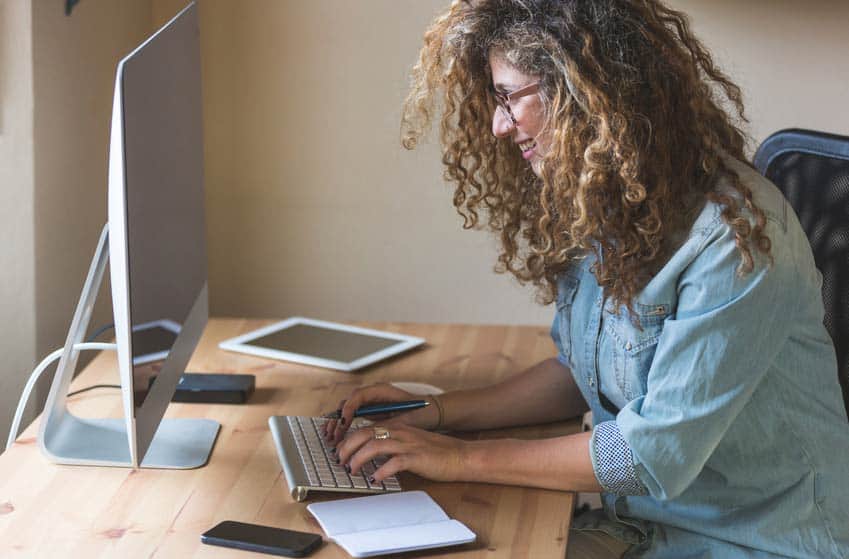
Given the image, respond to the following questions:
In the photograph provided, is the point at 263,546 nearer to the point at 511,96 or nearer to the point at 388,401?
the point at 388,401

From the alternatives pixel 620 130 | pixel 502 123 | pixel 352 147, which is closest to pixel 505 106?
pixel 502 123

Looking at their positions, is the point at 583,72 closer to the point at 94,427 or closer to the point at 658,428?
the point at 658,428

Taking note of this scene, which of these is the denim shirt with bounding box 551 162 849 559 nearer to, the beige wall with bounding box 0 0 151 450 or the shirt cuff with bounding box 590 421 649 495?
the shirt cuff with bounding box 590 421 649 495

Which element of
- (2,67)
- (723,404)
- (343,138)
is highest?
(2,67)

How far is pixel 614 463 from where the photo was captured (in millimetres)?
1252

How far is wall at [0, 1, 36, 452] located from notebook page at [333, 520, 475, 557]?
2.99 ft

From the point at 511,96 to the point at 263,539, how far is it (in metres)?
0.57

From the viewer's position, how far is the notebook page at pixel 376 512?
1167mm

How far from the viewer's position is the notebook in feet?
3.67

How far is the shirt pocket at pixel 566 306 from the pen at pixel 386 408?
20cm

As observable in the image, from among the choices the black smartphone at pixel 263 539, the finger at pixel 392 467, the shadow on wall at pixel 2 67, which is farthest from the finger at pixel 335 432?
the shadow on wall at pixel 2 67

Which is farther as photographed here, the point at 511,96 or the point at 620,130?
the point at 511,96

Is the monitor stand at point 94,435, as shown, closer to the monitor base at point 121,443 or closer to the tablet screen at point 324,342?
the monitor base at point 121,443

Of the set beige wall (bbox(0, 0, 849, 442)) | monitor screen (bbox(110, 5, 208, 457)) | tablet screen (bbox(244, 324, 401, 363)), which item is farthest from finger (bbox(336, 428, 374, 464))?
beige wall (bbox(0, 0, 849, 442))
